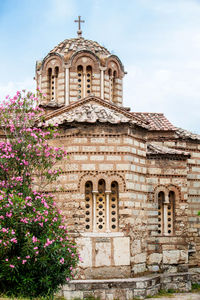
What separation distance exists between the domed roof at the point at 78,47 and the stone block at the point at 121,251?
7.60 meters

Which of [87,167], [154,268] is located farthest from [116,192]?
[154,268]

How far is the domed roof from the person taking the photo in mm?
18281

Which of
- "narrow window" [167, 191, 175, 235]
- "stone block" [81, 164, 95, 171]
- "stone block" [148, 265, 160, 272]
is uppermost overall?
"stone block" [81, 164, 95, 171]

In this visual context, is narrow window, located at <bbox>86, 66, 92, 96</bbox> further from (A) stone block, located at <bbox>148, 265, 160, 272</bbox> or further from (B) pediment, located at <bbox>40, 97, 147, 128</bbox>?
(A) stone block, located at <bbox>148, 265, 160, 272</bbox>

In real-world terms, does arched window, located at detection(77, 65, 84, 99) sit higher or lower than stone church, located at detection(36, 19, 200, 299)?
higher

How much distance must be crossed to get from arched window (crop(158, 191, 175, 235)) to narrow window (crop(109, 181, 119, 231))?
2210 mm

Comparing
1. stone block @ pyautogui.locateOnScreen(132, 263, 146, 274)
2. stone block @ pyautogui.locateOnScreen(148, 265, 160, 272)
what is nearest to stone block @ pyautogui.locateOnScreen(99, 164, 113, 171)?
stone block @ pyautogui.locateOnScreen(132, 263, 146, 274)

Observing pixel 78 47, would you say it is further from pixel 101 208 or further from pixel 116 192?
pixel 101 208

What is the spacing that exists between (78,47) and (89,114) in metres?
4.93

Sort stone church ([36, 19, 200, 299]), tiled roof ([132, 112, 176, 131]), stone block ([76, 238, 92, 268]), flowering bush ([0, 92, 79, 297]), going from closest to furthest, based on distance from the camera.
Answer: flowering bush ([0, 92, 79, 297])
stone block ([76, 238, 92, 268])
stone church ([36, 19, 200, 299])
tiled roof ([132, 112, 176, 131])

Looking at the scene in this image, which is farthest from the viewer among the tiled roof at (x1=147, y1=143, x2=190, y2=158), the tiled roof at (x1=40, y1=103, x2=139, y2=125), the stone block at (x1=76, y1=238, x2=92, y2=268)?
the tiled roof at (x1=147, y1=143, x2=190, y2=158)

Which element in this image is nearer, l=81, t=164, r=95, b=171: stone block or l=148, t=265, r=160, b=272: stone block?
l=81, t=164, r=95, b=171: stone block

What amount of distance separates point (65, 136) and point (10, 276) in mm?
5661

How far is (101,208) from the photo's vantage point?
14.0m
